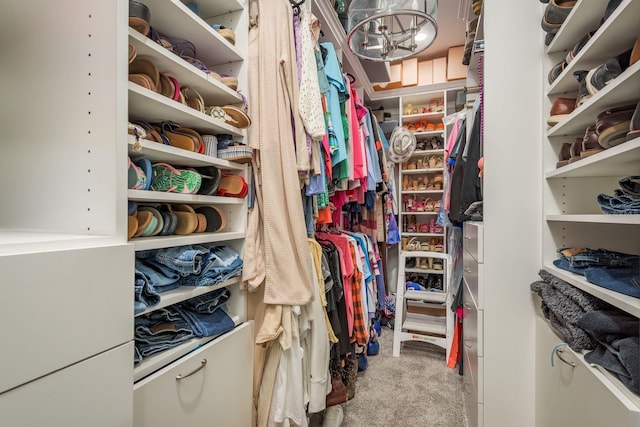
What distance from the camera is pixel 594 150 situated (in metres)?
0.85

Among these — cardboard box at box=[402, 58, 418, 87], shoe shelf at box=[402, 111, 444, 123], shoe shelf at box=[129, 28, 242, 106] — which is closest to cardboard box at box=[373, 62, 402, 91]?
cardboard box at box=[402, 58, 418, 87]

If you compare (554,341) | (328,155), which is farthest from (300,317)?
(554,341)

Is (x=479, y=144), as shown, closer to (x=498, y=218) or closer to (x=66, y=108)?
(x=498, y=218)

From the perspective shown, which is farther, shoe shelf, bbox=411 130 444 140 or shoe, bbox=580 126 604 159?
shoe shelf, bbox=411 130 444 140

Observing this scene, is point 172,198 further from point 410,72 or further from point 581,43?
point 410,72

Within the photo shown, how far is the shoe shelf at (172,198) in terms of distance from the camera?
0.72 metres

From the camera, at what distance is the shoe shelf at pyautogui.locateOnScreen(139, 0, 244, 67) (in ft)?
2.80

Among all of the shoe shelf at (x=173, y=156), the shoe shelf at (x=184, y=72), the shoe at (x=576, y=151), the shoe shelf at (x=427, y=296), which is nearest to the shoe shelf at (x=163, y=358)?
the shoe shelf at (x=173, y=156)

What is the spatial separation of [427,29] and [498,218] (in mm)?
917

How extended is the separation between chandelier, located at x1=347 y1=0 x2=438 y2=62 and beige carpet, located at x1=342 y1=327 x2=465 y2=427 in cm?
192

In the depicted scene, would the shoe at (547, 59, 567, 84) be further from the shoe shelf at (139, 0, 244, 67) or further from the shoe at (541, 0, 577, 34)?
the shoe shelf at (139, 0, 244, 67)

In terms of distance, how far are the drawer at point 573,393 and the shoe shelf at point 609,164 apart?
516mm

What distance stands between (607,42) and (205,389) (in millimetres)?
1489

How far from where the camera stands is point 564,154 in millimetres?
1078
